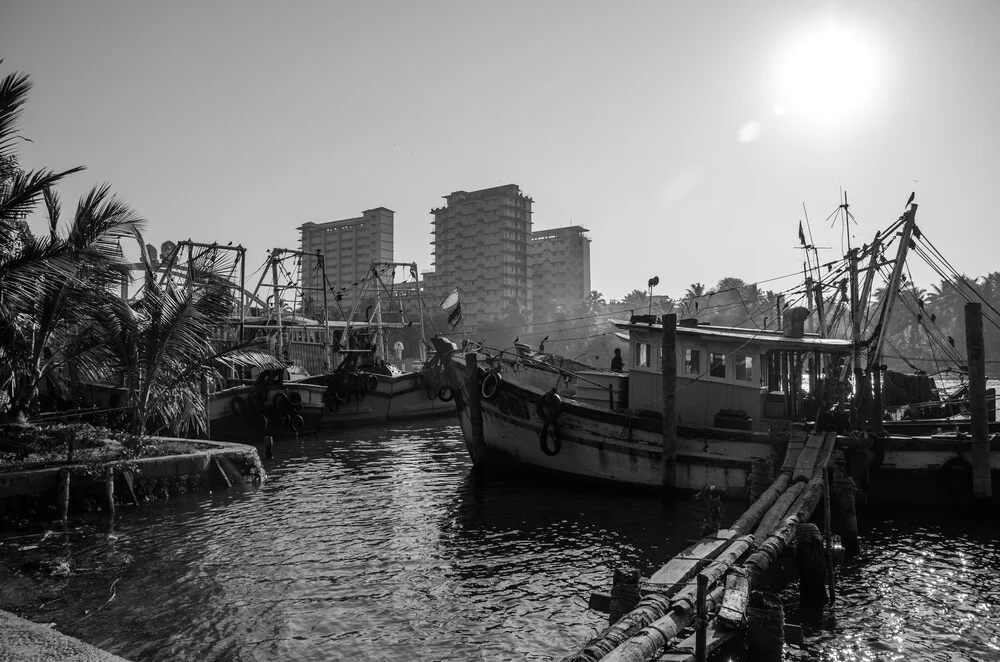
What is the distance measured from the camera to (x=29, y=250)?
12.1 m

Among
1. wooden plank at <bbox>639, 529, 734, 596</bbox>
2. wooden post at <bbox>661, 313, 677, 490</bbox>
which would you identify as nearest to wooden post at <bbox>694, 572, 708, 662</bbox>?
wooden plank at <bbox>639, 529, 734, 596</bbox>

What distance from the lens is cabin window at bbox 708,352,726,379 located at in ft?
55.0

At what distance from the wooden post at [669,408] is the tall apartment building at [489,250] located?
97.9m

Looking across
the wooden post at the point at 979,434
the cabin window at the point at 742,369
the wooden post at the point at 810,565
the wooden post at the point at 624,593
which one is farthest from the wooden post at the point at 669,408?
the wooden post at the point at 624,593

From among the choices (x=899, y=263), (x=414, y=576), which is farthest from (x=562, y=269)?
(x=414, y=576)

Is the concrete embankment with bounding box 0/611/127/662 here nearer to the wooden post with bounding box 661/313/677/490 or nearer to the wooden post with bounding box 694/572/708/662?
the wooden post with bounding box 694/572/708/662

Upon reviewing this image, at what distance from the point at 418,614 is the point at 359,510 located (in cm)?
630

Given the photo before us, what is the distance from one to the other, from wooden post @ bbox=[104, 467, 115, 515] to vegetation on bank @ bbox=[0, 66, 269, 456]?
0.96 m

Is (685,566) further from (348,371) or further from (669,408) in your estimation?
(348,371)

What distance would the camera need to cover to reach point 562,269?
13175 centimetres

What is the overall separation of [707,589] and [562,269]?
416ft

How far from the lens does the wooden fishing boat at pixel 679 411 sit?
15.8 m

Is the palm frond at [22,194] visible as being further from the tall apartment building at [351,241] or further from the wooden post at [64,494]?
the tall apartment building at [351,241]

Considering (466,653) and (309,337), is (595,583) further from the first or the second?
(309,337)
